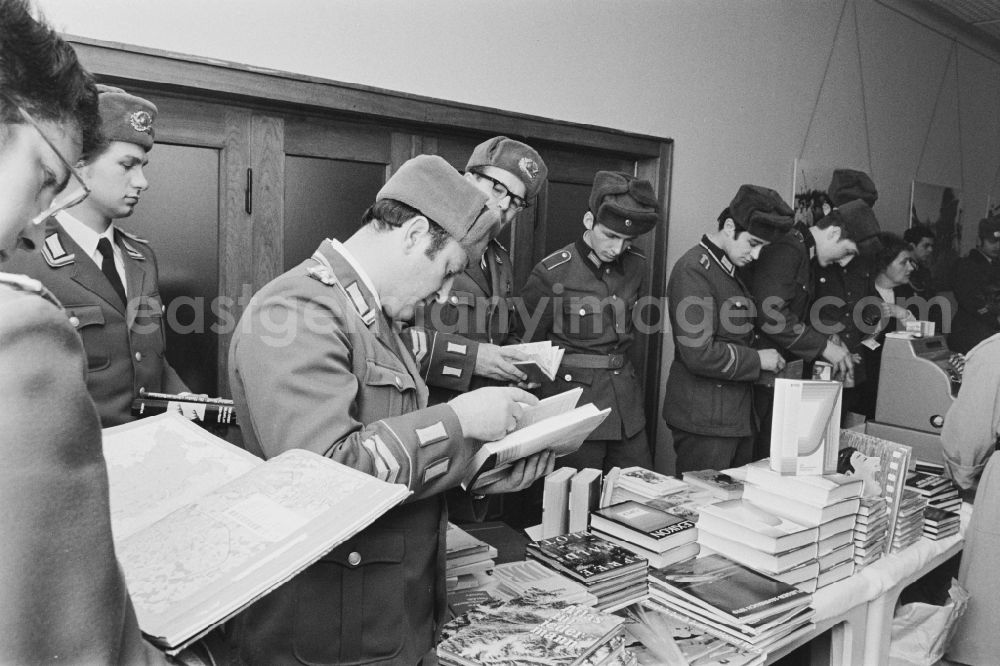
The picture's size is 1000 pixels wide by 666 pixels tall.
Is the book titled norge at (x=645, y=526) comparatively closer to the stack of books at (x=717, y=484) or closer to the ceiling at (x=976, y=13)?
the stack of books at (x=717, y=484)

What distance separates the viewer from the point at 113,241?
2.21 metres

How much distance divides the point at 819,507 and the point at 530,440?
864 millimetres

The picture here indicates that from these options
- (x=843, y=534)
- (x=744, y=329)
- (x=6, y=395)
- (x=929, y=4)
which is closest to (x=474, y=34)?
(x=744, y=329)

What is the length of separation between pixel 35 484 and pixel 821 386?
1748mm

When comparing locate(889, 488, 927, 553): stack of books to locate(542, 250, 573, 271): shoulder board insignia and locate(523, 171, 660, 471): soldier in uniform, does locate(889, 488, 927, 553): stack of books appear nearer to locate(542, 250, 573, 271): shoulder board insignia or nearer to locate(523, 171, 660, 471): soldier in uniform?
locate(523, 171, 660, 471): soldier in uniform

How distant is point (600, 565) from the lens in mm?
1626

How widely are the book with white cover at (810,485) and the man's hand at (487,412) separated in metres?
0.81

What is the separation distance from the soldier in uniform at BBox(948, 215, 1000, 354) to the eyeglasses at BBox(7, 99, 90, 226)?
20.1ft

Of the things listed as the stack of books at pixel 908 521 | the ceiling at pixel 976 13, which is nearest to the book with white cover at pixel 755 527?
the stack of books at pixel 908 521

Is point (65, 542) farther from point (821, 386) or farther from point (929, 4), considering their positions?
point (929, 4)

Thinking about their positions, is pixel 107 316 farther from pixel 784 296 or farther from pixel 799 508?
pixel 784 296

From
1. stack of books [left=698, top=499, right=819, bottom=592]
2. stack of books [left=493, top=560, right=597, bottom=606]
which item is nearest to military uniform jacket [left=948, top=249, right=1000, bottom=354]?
stack of books [left=698, top=499, right=819, bottom=592]

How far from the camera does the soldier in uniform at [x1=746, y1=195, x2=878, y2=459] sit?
370 centimetres

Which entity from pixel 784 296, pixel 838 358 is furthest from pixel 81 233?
pixel 838 358
